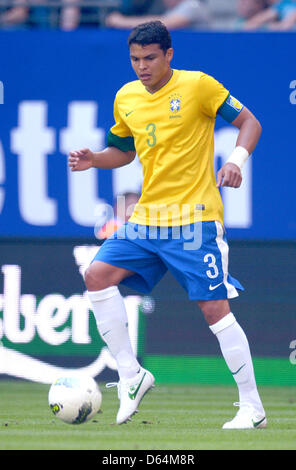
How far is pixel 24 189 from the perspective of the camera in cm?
830

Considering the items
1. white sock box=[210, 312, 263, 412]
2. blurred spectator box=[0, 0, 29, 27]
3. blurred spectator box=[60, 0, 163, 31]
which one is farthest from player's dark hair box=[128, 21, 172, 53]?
blurred spectator box=[0, 0, 29, 27]

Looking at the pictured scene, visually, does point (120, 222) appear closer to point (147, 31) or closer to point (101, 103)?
point (101, 103)

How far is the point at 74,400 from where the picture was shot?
5312mm

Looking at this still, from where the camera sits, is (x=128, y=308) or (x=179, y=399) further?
(x=128, y=308)

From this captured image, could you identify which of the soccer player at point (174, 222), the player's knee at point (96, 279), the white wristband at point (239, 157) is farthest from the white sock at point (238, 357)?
the white wristband at point (239, 157)

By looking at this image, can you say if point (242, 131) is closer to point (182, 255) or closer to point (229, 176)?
point (229, 176)

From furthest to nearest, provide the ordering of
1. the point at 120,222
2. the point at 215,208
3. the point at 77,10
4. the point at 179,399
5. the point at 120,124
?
the point at 77,10 → the point at 120,222 → the point at 179,399 → the point at 120,124 → the point at 215,208

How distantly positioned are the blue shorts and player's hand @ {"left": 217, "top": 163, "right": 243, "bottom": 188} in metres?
0.34

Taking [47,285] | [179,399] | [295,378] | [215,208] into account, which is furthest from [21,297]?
[215,208]

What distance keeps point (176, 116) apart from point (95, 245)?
278 centimetres

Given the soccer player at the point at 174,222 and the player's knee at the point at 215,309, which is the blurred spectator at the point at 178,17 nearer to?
the soccer player at the point at 174,222

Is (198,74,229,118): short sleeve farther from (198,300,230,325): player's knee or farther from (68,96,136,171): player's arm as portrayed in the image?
(198,300,230,325): player's knee

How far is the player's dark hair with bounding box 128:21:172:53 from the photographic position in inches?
216

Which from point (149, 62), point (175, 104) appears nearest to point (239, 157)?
point (175, 104)
